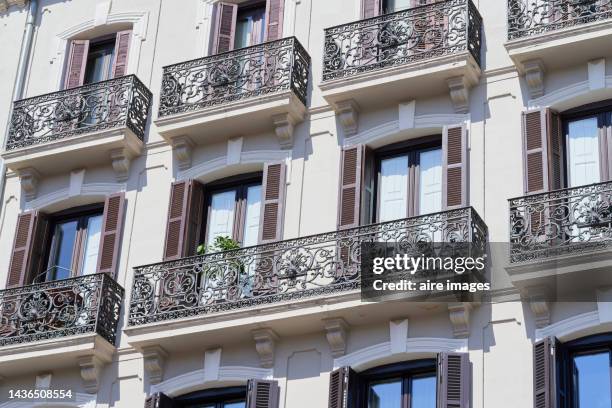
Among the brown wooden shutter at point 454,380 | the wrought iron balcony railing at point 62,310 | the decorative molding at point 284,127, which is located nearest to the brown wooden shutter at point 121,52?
the decorative molding at point 284,127

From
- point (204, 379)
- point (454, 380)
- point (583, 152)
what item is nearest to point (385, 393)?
point (454, 380)

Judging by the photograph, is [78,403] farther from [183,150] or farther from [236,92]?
[236,92]

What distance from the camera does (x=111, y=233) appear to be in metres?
25.0

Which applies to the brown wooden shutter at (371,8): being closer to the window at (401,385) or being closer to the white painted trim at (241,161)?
the white painted trim at (241,161)

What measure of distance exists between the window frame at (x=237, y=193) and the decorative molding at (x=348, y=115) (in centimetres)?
162

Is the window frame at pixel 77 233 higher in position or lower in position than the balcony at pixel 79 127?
lower

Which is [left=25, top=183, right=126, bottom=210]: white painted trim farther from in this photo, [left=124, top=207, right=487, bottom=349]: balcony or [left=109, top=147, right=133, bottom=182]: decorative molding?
[left=124, top=207, right=487, bottom=349]: balcony

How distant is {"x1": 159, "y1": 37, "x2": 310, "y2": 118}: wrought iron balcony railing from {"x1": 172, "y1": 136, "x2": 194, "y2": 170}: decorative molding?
1.51ft

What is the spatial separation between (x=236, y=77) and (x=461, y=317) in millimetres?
5991

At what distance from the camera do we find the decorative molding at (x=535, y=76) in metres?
22.9

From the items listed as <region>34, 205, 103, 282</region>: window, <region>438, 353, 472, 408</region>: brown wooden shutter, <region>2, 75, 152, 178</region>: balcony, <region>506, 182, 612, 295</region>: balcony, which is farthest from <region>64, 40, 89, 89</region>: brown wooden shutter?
<region>438, 353, 472, 408</region>: brown wooden shutter

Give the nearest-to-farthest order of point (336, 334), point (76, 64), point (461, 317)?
1. point (461, 317)
2. point (336, 334)
3. point (76, 64)

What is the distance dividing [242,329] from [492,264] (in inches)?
148

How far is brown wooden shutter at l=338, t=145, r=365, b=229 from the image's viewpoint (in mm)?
23203
